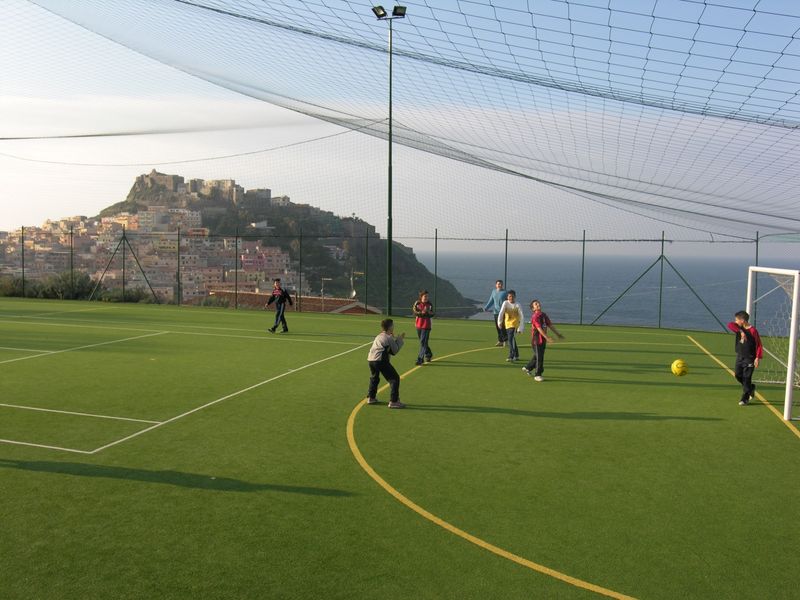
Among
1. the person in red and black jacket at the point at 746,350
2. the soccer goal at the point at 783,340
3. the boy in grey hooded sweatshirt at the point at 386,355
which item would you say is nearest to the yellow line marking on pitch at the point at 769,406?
the soccer goal at the point at 783,340

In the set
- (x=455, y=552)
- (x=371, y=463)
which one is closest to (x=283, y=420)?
(x=371, y=463)

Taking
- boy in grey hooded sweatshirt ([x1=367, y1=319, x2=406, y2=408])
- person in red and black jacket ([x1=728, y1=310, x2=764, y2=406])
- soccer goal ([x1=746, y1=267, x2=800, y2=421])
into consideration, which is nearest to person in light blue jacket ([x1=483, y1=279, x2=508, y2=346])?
soccer goal ([x1=746, y1=267, x2=800, y2=421])

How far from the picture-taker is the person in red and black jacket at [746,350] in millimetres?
12258

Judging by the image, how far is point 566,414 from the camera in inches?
471

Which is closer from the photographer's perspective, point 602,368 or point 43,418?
point 43,418

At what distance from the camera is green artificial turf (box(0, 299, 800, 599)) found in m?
5.93

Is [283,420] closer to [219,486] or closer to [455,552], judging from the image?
[219,486]

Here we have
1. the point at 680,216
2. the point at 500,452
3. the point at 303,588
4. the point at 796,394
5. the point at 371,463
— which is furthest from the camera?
the point at 680,216

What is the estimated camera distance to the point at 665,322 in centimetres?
9375

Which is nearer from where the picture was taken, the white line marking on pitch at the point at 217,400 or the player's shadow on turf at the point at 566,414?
the white line marking on pitch at the point at 217,400

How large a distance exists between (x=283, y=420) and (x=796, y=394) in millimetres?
11073

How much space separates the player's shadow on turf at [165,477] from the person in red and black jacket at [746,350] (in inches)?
338

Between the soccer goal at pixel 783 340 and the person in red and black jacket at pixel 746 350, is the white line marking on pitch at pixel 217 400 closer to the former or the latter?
the person in red and black jacket at pixel 746 350

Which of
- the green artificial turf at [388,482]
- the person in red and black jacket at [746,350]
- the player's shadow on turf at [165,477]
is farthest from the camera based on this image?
the person in red and black jacket at [746,350]
